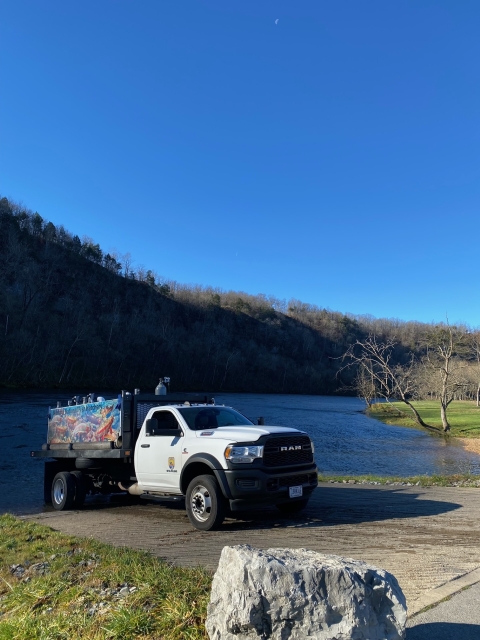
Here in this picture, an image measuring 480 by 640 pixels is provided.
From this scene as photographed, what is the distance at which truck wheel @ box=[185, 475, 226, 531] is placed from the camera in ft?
27.5

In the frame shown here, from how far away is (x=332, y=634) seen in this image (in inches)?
133

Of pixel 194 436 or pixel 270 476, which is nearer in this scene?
pixel 270 476

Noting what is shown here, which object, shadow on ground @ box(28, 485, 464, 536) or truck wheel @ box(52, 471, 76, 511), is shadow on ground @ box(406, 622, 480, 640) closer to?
shadow on ground @ box(28, 485, 464, 536)

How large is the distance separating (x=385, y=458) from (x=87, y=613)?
21614 mm

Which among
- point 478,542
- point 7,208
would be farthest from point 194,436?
point 7,208

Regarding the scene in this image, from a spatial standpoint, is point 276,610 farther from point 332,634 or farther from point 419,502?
point 419,502

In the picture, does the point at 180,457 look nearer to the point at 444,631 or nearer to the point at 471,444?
the point at 444,631

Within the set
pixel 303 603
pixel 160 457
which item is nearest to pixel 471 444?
pixel 160 457

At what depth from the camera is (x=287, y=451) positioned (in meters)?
8.85

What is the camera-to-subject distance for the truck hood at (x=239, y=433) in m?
8.55

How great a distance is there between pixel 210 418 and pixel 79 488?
384 cm

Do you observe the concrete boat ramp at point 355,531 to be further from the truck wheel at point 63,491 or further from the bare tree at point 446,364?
the bare tree at point 446,364

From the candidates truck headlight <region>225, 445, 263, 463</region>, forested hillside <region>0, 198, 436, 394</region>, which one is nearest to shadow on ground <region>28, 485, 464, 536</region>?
truck headlight <region>225, 445, 263, 463</region>

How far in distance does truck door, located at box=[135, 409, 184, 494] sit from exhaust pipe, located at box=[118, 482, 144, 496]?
1.04 feet
